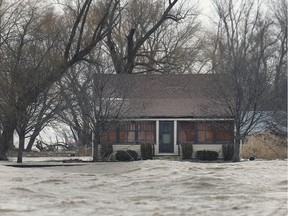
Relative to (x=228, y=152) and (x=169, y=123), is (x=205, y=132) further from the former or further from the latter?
(x=228, y=152)

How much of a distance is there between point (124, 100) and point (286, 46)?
72.6 feet

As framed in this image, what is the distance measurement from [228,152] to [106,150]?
6.92 m

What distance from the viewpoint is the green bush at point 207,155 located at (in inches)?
1374

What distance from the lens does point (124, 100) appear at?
113 ft

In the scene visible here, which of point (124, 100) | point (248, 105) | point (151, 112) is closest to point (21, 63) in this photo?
point (124, 100)

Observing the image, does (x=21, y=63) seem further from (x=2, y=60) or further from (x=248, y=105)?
(x=248, y=105)

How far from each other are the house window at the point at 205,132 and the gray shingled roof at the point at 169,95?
803 millimetres

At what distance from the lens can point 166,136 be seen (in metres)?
37.5

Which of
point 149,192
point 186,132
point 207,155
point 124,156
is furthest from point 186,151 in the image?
point 149,192

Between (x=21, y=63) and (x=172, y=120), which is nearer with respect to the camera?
(x=21, y=63)

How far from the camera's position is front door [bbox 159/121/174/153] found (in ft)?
122

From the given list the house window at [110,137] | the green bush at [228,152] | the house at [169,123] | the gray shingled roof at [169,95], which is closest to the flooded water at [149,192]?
the green bush at [228,152]

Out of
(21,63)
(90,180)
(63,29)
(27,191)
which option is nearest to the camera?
(27,191)

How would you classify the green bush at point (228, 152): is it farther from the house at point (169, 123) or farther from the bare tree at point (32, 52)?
the bare tree at point (32, 52)
